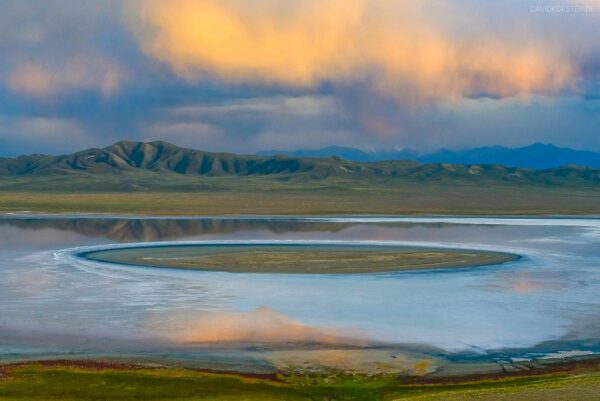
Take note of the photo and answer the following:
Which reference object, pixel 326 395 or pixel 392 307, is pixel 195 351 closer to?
pixel 326 395

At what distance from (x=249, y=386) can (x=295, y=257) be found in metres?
32.3

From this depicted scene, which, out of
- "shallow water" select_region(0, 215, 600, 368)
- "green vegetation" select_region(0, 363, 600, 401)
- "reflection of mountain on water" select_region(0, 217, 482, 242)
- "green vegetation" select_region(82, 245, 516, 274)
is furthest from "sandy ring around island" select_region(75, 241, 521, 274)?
"green vegetation" select_region(0, 363, 600, 401)

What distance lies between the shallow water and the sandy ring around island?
207 centimetres

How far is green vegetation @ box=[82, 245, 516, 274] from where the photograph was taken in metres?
50.5

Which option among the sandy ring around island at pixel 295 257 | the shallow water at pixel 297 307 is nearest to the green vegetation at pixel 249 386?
the shallow water at pixel 297 307

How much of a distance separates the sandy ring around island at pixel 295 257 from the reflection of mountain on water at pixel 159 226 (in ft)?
33.0

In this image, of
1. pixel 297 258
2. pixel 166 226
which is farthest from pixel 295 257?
pixel 166 226

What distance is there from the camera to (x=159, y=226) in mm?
85312

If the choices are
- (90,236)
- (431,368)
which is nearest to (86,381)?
(431,368)

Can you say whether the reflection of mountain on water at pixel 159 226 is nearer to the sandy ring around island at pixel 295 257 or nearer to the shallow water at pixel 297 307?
the sandy ring around island at pixel 295 257

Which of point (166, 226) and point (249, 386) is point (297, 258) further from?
point (166, 226)

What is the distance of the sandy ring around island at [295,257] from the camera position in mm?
50531

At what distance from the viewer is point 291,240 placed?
68000 mm

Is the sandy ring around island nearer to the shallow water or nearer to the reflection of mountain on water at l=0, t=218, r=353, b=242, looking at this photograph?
the shallow water
